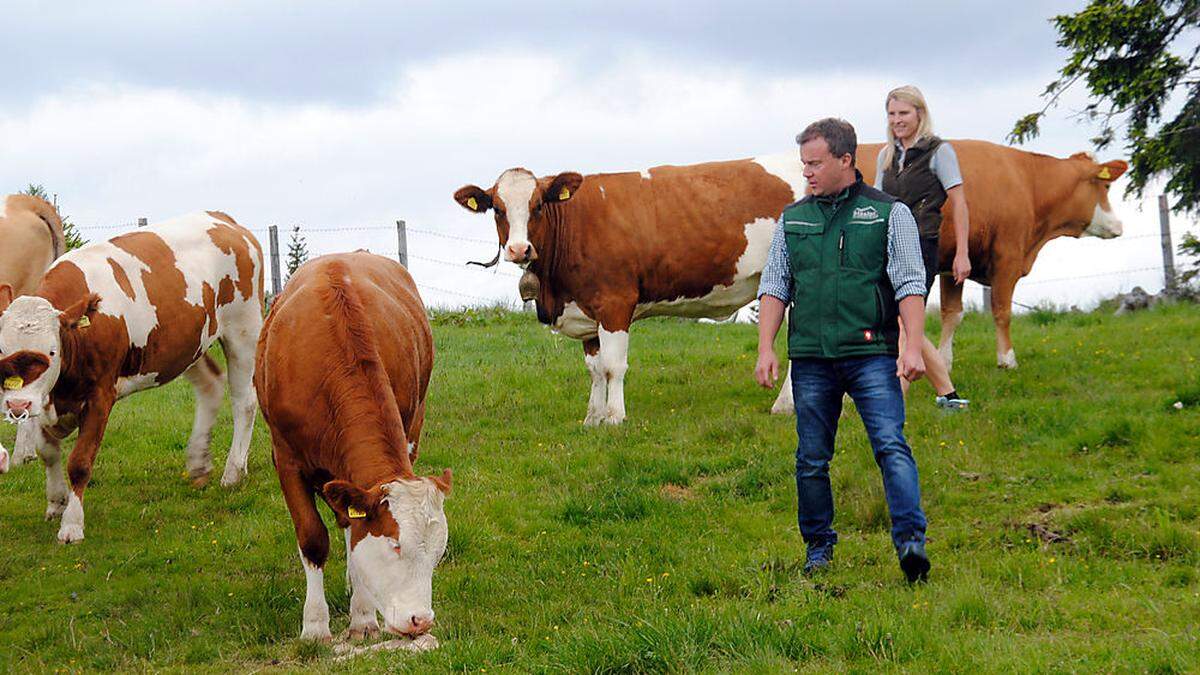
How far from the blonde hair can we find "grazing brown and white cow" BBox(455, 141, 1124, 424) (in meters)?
2.15

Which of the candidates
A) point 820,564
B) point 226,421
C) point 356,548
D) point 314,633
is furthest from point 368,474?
point 226,421

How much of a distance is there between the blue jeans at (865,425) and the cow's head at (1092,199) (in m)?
7.78

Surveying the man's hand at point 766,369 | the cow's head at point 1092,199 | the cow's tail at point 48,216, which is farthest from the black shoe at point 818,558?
the cow's tail at point 48,216

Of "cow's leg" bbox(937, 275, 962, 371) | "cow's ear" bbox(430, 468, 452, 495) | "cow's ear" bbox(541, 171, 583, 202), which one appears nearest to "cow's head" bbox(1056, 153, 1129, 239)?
"cow's leg" bbox(937, 275, 962, 371)

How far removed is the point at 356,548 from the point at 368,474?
356 millimetres

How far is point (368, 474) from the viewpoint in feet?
18.6

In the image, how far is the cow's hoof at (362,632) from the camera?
625 cm

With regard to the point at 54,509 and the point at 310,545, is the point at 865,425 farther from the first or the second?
the point at 54,509

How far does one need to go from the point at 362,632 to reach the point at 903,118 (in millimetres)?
5440

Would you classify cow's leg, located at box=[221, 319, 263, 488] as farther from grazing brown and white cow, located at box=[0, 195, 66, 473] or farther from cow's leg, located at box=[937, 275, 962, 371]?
cow's leg, located at box=[937, 275, 962, 371]

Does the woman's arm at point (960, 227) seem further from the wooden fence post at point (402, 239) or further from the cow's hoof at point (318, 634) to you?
the wooden fence post at point (402, 239)

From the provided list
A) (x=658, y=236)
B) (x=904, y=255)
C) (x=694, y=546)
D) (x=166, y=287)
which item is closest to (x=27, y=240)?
(x=166, y=287)

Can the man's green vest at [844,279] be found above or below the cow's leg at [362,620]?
above

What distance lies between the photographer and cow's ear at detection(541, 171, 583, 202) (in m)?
11.4
